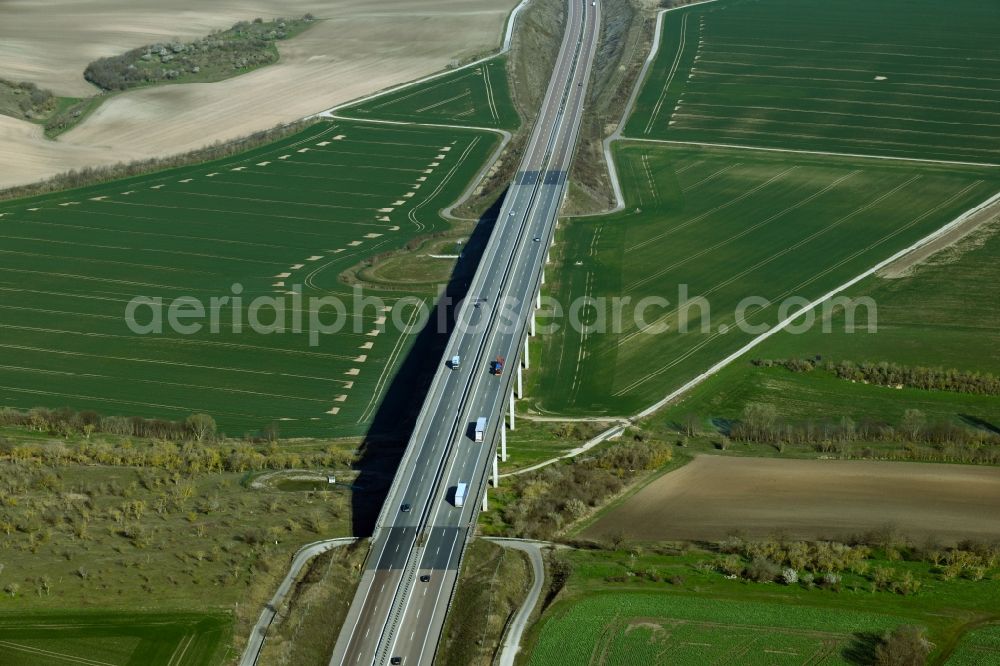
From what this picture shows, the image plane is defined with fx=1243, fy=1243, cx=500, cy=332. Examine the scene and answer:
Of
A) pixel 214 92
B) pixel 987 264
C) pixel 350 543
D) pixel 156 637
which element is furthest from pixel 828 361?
pixel 214 92

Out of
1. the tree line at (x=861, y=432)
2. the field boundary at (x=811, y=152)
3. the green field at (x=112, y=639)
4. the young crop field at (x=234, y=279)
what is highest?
the field boundary at (x=811, y=152)

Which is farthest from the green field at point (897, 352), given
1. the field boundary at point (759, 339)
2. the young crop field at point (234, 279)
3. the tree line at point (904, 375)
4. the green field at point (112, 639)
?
the green field at point (112, 639)

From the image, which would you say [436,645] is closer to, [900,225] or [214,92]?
[900,225]

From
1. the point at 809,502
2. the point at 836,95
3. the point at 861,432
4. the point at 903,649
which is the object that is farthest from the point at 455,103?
the point at 903,649

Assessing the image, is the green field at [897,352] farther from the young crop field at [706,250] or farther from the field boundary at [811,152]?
the field boundary at [811,152]

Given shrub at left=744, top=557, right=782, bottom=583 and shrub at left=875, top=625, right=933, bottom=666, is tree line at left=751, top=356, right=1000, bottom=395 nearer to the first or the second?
shrub at left=744, top=557, right=782, bottom=583

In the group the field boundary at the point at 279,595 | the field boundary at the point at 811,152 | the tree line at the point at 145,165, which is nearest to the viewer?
the field boundary at the point at 279,595
